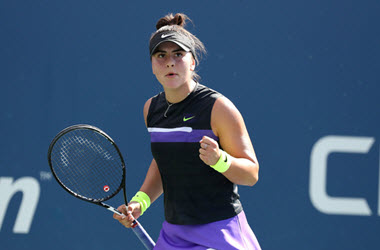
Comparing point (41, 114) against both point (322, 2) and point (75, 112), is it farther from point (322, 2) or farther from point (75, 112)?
point (322, 2)

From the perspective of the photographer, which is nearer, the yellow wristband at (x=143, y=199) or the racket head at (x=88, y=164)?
the yellow wristband at (x=143, y=199)

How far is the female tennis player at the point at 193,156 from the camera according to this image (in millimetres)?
1933

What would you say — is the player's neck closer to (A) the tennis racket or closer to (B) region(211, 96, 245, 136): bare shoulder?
(B) region(211, 96, 245, 136): bare shoulder

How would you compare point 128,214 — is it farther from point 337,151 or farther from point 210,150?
point 337,151

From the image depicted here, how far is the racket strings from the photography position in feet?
8.50

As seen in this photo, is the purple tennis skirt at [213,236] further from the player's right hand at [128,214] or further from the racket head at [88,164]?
the racket head at [88,164]

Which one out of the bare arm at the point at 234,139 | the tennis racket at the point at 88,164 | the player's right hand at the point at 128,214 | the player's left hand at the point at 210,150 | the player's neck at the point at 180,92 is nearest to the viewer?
the player's left hand at the point at 210,150

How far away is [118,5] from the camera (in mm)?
3418

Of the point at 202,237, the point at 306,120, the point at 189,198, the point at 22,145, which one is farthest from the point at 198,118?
the point at 22,145

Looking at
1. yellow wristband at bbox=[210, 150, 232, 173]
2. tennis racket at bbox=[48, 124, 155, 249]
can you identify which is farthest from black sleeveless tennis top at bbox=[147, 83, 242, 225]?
tennis racket at bbox=[48, 124, 155, 249]

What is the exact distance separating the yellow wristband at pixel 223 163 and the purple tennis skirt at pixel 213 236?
268 millimetres

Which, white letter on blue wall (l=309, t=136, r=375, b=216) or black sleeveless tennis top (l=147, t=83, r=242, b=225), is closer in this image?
black sleeveless tennis top (l=147, t=83, r=242, b=225)

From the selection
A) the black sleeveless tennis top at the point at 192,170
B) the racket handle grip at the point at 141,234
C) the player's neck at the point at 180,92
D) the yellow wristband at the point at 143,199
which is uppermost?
the player's neck at the point at 180,92

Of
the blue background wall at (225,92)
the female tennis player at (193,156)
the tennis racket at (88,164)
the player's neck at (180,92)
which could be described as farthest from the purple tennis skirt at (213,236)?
the blue background wall at (225,92)
